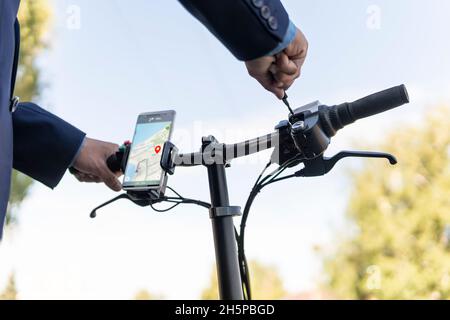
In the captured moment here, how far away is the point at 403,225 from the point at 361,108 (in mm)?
9260

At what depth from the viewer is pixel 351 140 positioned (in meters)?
11.0

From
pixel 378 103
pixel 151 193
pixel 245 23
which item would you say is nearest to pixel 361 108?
pixel 378 103

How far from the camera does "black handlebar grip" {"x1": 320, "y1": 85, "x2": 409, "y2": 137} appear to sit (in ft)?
2.68

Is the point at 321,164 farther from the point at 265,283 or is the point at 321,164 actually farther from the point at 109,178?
the point at 265,283

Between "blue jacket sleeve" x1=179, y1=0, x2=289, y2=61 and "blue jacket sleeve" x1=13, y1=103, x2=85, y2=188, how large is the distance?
1.60 feet

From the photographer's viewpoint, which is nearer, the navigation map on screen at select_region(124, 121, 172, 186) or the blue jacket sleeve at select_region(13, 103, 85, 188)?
the navigation map on screen at select_region(124, 121, 172, 186)

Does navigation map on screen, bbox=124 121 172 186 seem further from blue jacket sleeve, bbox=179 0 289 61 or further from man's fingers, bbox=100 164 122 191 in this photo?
blue jacket sleeve, bbox=179 0 289 61

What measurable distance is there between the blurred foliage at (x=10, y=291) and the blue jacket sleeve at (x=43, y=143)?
627 centimetres

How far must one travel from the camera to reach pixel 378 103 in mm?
826

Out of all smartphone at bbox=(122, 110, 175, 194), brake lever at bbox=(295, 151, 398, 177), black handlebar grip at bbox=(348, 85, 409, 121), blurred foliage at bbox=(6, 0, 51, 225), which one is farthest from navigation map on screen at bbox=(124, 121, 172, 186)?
blurred foliage at bbox=(6, 0, 51, 225)

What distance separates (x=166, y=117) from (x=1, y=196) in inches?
14.6
